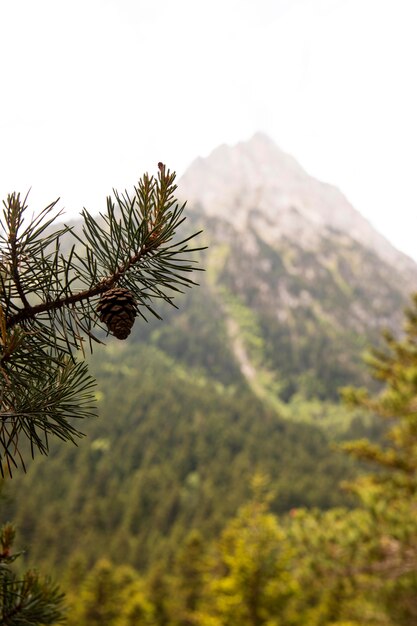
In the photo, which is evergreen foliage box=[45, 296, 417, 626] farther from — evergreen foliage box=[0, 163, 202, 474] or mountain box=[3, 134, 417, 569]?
mountain box=[3, 134, 417, 569]

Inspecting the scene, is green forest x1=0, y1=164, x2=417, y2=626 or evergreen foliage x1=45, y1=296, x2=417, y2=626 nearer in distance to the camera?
green forest x1=0, y1=164, x2=417, y2=626

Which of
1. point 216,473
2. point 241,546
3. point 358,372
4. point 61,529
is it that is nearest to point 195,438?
point 216,473

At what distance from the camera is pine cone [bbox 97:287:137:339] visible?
123 centimetres

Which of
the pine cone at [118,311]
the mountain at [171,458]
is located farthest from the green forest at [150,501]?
the mountain at [171,458]

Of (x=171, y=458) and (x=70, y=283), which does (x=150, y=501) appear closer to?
(x=171, y=458)

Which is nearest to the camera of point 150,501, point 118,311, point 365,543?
point 118,311

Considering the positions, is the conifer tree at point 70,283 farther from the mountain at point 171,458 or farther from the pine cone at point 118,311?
the mountain at point 171,458

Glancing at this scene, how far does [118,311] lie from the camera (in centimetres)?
126

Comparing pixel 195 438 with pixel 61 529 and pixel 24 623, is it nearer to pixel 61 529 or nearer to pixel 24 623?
pixel 61 529

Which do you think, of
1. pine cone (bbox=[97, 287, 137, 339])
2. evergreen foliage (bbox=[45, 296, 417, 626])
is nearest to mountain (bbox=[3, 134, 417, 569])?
evergreen foliage (bbox=[45, 296, 417, 626])

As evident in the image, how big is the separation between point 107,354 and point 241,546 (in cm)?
16186

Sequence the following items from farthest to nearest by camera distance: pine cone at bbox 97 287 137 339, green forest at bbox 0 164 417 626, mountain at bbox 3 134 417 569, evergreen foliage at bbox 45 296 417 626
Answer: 1. mountain at bbox 3 134 417 569
2. evergreen foliage at bbox 45 296 417 626
3. green forest at bbox 0 164 417 626
4. pine cone at bbox 97 287 137 339

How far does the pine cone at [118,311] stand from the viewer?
123 centimetres

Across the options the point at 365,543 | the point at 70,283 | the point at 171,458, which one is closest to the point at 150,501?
the point at 171,458
